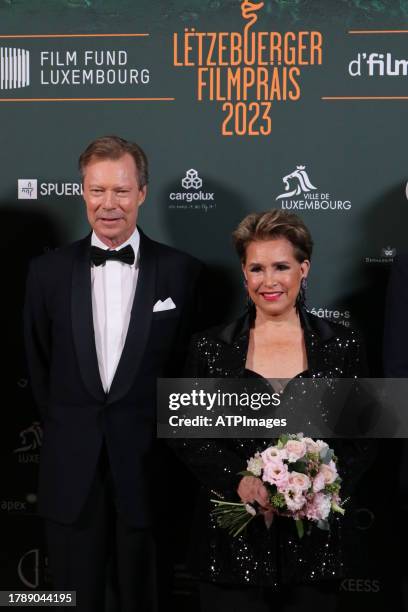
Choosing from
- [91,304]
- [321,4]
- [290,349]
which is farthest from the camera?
[321,4]

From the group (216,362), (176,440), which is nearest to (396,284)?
(216,362)

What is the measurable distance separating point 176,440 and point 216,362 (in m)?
0.34

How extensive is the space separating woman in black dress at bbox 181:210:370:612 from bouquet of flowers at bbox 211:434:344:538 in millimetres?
95

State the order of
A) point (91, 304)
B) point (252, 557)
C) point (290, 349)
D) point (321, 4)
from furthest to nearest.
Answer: point (321, 4) → point (91, 304) → point (290, 349) → point (252, 557)

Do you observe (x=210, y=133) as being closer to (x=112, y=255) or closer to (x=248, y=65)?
(x=248, y=65)

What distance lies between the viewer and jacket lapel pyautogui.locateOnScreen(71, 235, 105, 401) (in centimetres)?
351

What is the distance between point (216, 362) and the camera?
3.19 meters

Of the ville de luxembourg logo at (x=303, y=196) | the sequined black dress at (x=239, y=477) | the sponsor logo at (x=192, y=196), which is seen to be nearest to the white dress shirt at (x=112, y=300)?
the sponsor logo at (x=192, y=196)

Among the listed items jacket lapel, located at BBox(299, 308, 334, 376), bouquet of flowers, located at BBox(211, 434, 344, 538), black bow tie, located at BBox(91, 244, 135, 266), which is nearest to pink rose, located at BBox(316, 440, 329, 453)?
bouquet of flowers, located at BBox(211, 434, 344, 538)

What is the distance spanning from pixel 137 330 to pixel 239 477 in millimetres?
804

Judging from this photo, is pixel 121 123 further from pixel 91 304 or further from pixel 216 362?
pixel 216 362

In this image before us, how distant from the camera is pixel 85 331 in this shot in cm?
354

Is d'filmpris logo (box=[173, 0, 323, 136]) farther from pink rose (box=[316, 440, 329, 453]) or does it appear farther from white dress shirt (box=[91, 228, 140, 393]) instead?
pink rose (box=[316, 440, 329, 453])

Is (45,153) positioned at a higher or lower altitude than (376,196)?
higher
